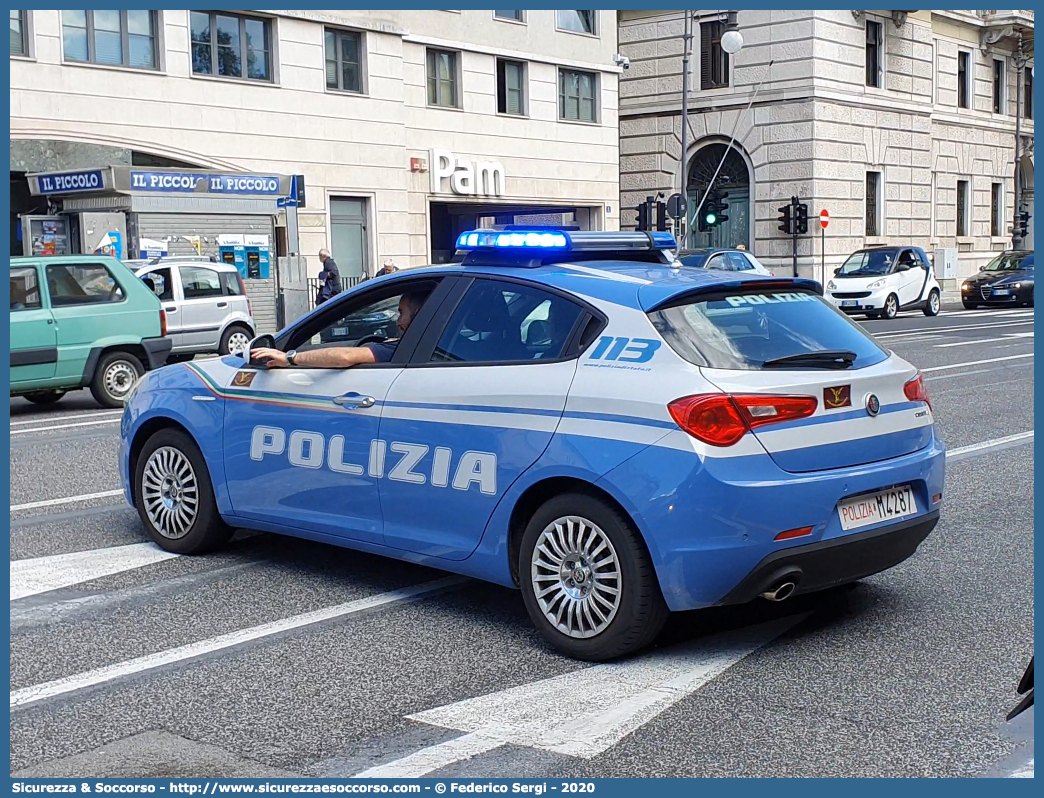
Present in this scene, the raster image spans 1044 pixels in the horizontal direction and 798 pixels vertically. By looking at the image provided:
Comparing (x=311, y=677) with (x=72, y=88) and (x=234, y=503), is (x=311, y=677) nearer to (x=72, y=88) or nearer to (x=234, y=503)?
(x=234, y=503)

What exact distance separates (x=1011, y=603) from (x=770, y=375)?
72.4 inches

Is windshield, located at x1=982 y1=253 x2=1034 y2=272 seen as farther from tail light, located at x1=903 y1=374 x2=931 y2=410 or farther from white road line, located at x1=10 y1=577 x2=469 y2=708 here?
white road line, located at x1=10 y1=577 x2=469 y2=708

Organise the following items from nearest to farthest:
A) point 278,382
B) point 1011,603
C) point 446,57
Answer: point 1011,603, point 278,382, point 446,57

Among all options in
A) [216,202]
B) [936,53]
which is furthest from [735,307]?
[936,53]

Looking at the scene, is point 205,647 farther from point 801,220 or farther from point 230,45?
point 801,220

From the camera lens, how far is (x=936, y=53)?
49.7 m

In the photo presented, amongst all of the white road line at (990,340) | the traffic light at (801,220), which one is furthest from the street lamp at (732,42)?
the white road line at (990,340)

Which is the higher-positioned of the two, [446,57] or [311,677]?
[446,57]

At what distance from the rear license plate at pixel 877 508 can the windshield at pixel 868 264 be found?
30.7 metres

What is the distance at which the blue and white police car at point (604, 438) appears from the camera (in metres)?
5.11

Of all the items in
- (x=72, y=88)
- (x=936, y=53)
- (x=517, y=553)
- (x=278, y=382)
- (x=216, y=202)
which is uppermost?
(x=936, y=53)

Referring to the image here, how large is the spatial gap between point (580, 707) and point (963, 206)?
51153 millimetres

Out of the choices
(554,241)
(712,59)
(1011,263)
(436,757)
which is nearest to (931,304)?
→ (1011,263)

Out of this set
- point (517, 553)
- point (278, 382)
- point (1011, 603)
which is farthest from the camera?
point (278, 382)
